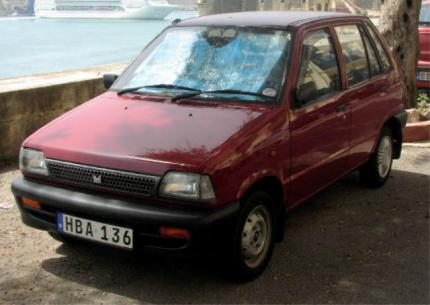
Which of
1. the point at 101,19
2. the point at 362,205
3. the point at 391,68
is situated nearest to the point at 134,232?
the point at 362,205

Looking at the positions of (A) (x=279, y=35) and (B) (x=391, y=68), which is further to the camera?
(B) (x=391, y=68)

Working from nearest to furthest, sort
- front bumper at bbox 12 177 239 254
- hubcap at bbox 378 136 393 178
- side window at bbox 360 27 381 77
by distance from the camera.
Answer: front bumper at bbox 12 177 239 254, side window at bbox 360 27 381 77, hubcap at bbox 378 136 393 178

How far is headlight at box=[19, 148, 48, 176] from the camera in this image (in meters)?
3.46

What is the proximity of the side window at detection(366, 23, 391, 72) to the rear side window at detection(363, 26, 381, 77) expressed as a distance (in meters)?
0.10

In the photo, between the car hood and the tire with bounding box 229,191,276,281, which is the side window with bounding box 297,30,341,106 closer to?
the car hood

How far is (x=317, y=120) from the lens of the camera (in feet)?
13.3

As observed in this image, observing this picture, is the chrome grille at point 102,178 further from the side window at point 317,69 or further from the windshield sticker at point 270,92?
the side window at point 317,69

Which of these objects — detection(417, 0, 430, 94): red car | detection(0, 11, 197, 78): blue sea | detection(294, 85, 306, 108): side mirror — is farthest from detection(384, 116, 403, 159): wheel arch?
detection(0, 11, 197, 78): blue sea

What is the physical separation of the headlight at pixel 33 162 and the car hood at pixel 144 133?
0.04m

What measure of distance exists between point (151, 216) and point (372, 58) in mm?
3020

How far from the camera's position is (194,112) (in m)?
3.63

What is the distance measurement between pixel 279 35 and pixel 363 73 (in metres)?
1.22

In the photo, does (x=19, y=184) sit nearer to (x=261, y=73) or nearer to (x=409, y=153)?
(x=261, y=73)

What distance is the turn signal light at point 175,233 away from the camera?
3035 mm
